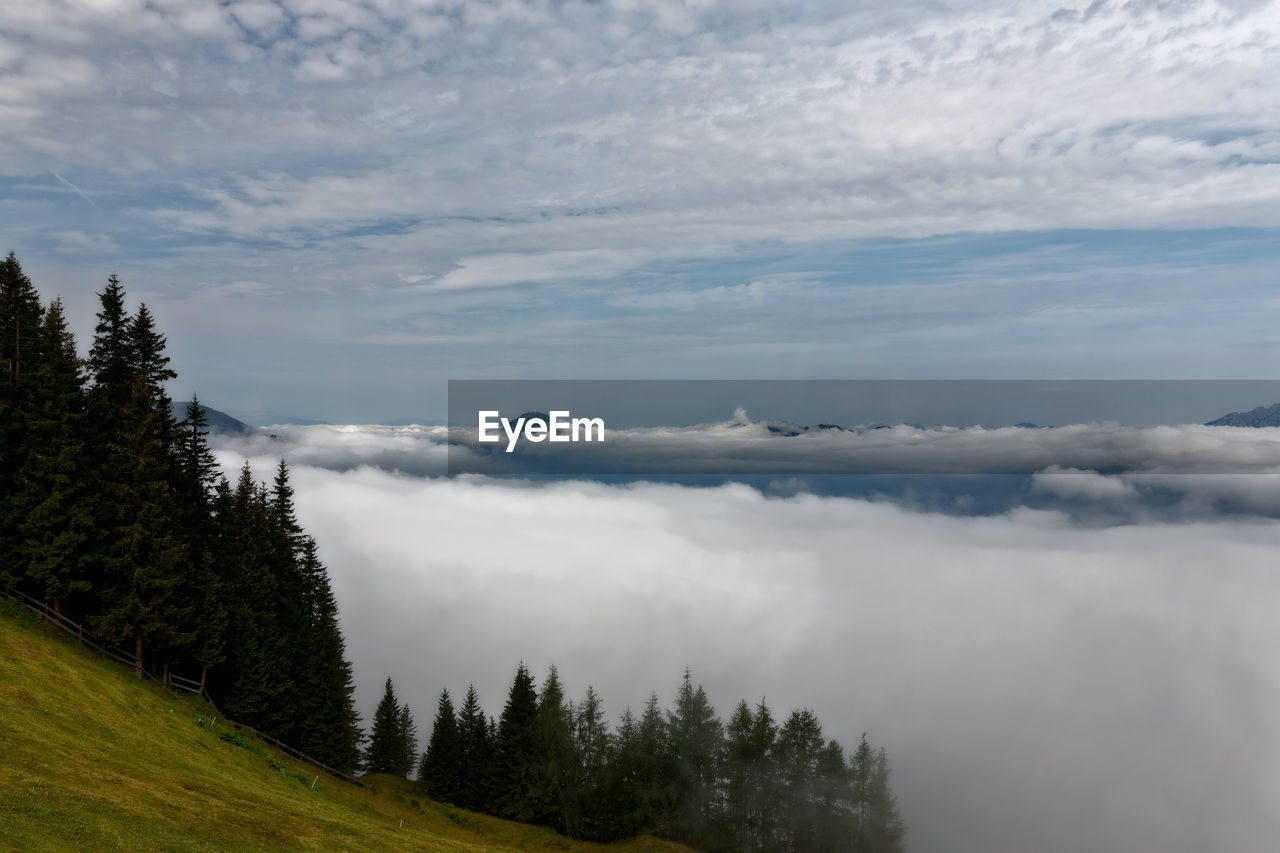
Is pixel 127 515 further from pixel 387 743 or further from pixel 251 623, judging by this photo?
pixel 387 743

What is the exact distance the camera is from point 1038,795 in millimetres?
159500

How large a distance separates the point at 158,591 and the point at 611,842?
49.6m

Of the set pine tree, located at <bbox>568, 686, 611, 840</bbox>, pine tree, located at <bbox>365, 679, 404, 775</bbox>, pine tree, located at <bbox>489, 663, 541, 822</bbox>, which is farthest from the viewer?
pine tree, located at <bbox>365, 679, 404, 775</bbox>

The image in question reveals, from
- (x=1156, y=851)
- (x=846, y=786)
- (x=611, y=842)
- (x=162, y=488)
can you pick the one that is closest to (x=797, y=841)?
(x=846, y=786)

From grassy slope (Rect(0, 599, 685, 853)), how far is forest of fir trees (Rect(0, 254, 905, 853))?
4.64m

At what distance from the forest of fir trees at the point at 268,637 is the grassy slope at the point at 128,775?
183 inches

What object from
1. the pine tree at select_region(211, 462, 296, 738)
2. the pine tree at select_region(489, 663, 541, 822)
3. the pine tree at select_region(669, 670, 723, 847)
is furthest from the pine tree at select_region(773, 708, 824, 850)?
the pine tree at select_region(211, 462, 296, 738)

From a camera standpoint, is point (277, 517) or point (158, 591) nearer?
point (158, 591)

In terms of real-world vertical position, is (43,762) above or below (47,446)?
below

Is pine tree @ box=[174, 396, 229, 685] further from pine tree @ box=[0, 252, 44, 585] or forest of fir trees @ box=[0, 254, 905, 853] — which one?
pine tree @ box=[0, 252, 44, 585]

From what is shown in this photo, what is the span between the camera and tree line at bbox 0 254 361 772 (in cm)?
4800

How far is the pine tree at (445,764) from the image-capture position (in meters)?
80.7

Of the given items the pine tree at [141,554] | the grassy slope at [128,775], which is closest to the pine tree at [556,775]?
the grassy slope at [128,775]

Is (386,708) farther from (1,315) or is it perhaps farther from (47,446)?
(1,315)
